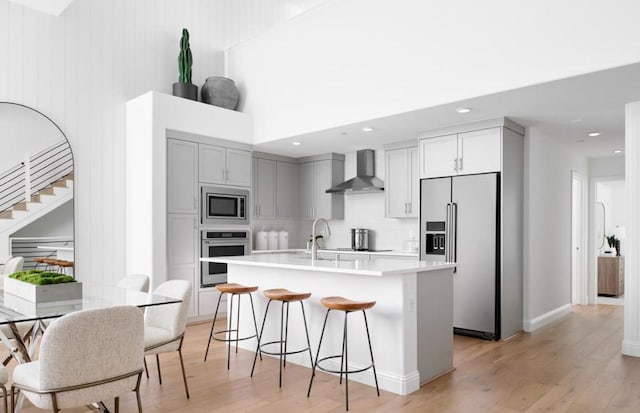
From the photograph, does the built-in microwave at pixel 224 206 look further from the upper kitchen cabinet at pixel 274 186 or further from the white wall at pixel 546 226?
the white wall at pixel 546 226

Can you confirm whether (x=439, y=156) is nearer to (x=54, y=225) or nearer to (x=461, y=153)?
(x=461, y=153)

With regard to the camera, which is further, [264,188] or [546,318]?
[264,188]

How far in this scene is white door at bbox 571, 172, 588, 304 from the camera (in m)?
7.11

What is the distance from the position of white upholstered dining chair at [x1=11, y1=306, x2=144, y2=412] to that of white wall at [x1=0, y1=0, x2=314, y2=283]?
3361mm

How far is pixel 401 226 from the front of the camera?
6.67 meters

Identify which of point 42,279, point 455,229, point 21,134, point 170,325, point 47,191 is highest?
point 21,134

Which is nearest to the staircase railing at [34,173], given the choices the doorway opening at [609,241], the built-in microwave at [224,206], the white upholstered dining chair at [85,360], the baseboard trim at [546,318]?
the built-in microwave at [224,206]

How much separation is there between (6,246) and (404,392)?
13.0 ft

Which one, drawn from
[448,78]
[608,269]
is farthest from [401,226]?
[608,269]

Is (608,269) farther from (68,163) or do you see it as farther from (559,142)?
(68,163)

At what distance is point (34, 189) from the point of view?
15.7ft

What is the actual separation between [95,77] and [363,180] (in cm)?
363

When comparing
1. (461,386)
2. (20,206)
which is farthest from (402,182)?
(20,206)

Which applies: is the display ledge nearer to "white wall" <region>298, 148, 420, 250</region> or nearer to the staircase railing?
"white wall" <region>298, 148, 420, 250</region>
